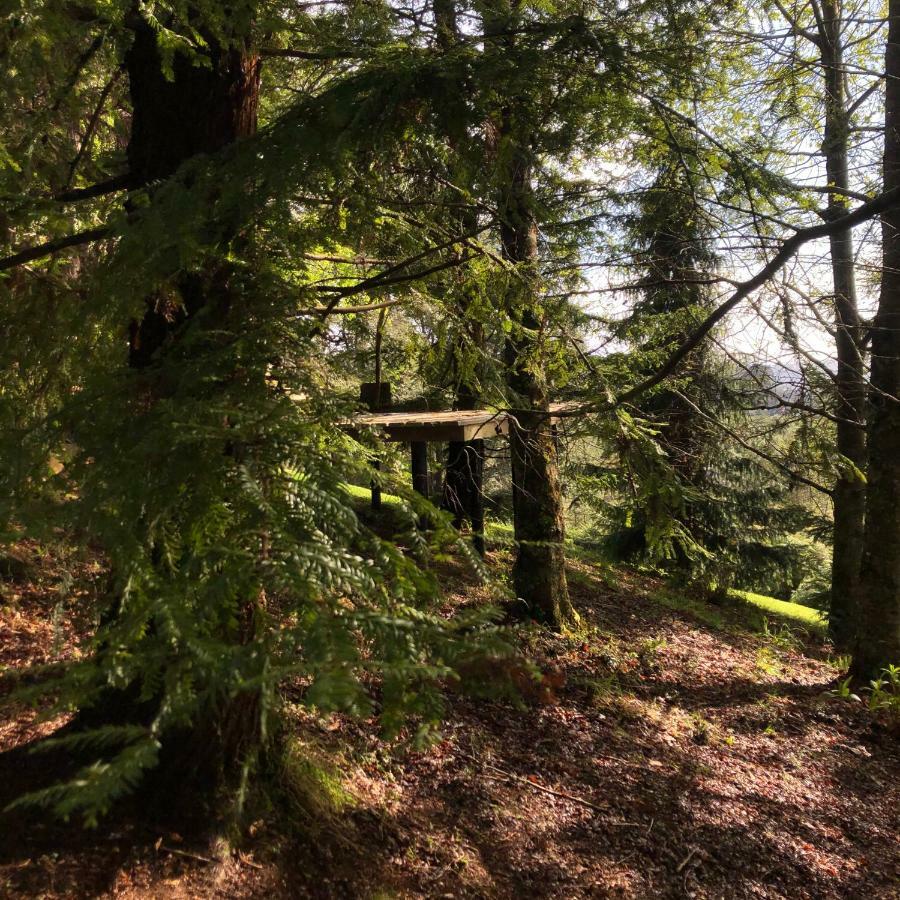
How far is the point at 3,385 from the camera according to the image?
129 inches

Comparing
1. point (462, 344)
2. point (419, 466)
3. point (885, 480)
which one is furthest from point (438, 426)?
point (885, 480)

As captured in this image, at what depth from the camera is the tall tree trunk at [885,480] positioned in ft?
22.8

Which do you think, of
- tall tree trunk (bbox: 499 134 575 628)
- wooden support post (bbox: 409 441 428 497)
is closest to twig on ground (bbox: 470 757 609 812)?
tall tree trunk (bbox: 499 134 575 628)

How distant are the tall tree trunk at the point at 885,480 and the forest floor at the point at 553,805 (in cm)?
85

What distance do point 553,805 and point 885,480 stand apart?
16.7 feet

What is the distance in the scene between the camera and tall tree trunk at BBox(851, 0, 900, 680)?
6941 millimetres

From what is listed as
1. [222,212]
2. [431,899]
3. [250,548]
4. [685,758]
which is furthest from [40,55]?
[685,758]

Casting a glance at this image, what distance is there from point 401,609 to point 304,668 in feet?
1.65

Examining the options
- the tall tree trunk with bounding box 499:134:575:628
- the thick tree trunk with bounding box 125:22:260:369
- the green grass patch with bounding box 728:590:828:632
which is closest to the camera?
the thick tree trunk with bounding box 125:22:260:369

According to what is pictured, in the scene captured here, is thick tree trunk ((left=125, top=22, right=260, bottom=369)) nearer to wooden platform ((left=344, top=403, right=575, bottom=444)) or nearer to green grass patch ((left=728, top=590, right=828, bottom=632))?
wooden platform ((left=344, top=403, right=575, bottom=444))

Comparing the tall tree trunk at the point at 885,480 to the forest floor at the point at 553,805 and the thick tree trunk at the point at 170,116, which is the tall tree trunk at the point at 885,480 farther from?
the thick tree trunk at the point at 170,116

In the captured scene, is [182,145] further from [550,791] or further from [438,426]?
[550,791]

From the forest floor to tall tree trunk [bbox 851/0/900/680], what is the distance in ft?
2.78

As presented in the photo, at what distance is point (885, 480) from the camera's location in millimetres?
7020
